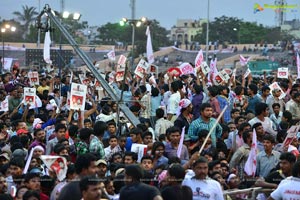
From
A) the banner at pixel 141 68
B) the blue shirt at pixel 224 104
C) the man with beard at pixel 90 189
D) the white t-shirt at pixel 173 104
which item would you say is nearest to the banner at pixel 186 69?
the banner at pixel 141 68

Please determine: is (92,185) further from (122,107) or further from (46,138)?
(122,107)

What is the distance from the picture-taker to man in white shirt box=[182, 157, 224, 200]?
1030 cm

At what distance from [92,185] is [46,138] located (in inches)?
218

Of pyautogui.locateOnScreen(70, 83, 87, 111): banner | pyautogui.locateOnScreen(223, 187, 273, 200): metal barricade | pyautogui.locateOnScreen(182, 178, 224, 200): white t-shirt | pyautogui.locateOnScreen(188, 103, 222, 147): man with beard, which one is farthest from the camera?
pyautogui.locateOnScreen(70, 83, 87, 111): banner

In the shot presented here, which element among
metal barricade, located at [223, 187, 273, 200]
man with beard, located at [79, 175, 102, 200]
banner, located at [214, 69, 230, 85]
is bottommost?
metal barricade, located at [223, 187, 273, 200]

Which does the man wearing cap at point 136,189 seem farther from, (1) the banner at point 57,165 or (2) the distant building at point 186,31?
(2) the distant building at point 186,31

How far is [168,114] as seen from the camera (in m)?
17.7

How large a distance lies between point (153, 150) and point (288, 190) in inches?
125

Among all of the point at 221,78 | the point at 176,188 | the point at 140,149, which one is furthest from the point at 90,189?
the point at 221,78

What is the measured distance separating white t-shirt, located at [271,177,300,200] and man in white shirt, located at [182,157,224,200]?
59 centimetres

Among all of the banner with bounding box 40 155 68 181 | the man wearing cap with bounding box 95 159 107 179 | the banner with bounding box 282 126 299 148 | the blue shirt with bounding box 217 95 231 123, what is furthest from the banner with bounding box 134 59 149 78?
the banner with bounding box 40 155 68 181

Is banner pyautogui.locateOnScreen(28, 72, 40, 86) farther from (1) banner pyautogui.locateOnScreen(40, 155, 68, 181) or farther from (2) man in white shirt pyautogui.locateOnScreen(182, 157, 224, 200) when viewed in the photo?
(2) man in white shirt pyautogui.locateOnScreen(182, 157, 224, 200)

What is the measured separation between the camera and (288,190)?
9992 mm

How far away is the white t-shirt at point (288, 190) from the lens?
9961 millimetres
